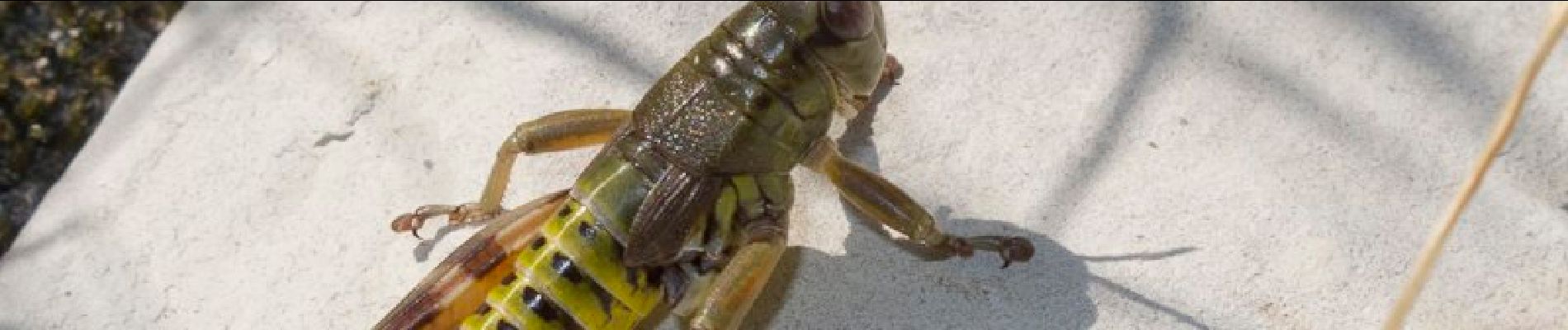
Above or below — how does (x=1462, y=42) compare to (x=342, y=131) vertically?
above

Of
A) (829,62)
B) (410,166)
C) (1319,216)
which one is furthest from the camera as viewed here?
(410,166)

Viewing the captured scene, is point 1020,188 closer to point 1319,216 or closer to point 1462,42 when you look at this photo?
point 1319,216

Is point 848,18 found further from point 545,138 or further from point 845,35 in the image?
point 545,138

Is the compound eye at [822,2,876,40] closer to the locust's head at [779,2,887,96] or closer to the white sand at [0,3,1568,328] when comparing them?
the locust's head at [779,2,887,96]

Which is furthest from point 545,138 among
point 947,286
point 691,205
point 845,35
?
point 947,286

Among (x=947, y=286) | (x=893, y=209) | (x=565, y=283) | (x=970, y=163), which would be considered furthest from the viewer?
(x=970, y=163)

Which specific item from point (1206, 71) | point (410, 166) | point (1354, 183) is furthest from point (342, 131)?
point (1354, 183)

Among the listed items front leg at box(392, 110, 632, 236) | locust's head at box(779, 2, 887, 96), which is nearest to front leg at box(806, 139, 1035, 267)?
locust's head at box(779, 2, 887, 96)
